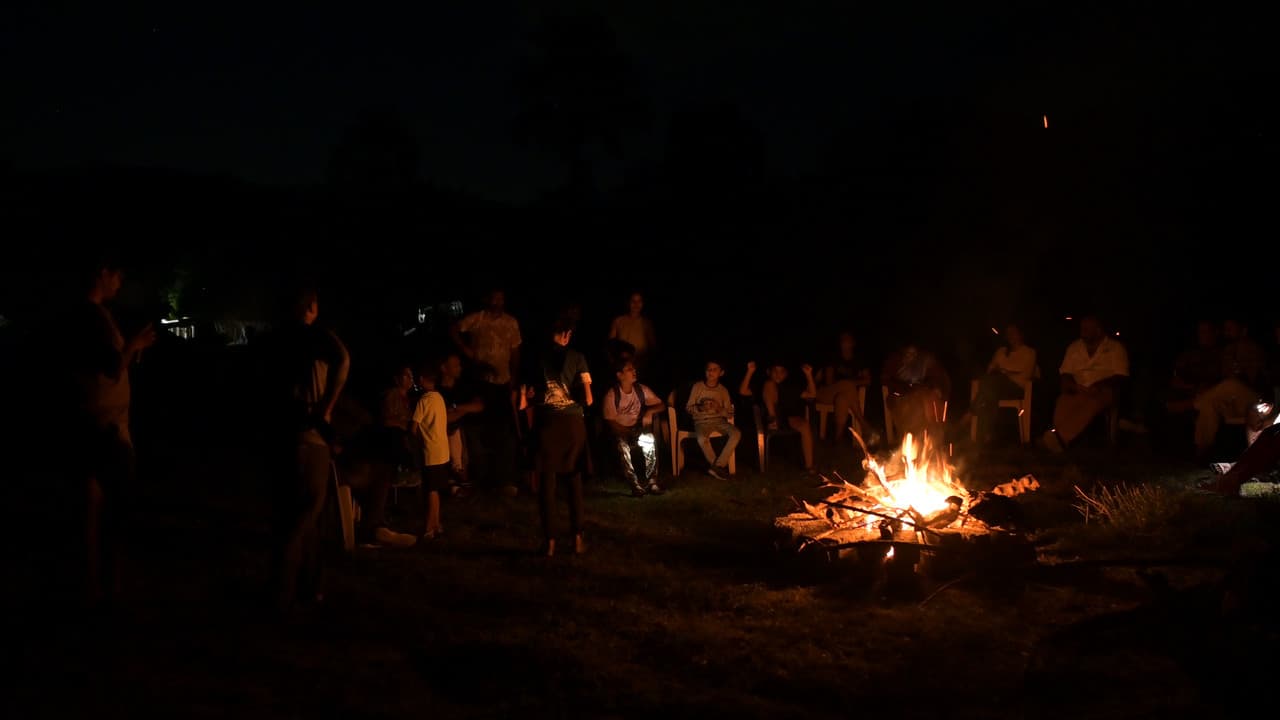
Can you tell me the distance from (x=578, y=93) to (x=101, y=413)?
2890 cm

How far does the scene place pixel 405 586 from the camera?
19.6 feet

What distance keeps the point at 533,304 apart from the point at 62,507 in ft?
44.6

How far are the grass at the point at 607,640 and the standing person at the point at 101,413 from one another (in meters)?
0.48

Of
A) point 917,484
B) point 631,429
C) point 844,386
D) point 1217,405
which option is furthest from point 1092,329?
point 631,429

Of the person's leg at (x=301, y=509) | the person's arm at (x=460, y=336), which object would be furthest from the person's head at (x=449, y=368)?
the person's leg at (x=301, y=509)

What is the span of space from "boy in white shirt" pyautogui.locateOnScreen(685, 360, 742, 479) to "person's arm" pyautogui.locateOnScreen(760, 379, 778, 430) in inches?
20.4

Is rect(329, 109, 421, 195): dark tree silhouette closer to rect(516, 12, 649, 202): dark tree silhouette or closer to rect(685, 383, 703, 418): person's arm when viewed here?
rect(516, 12, 649, 202): dark tree silhouette

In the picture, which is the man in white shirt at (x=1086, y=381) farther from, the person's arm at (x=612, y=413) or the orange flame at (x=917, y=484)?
the person's arm at (x=612, y=413)

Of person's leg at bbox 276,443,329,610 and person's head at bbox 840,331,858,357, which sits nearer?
person's leg at bbox 276,443,329,610

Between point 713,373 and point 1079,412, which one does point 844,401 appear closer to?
point 713,373

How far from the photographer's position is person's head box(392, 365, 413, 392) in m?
7.54

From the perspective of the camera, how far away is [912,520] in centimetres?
620

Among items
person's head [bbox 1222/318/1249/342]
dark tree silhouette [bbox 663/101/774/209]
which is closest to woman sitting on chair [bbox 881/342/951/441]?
person's head [bbox 1222/318/1249/342]

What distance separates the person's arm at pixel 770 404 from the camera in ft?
34.2
